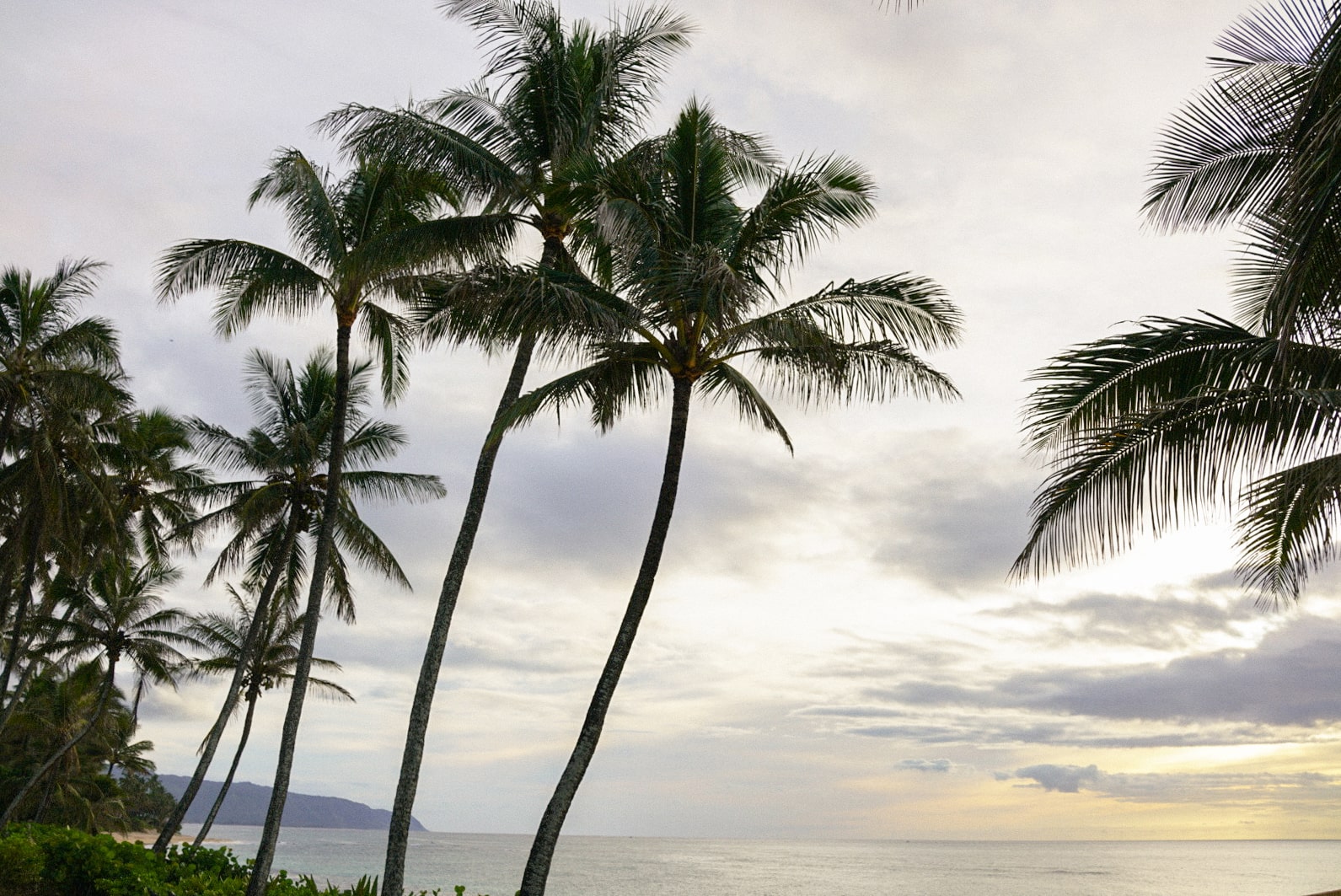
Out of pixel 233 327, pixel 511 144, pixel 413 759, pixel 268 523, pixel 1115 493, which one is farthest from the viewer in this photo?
pixel 268 523

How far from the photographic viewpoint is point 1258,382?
770 cm

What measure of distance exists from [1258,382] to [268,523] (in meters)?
18.9

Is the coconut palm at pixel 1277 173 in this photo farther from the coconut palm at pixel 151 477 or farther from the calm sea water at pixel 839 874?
the calm sea water at pixel 839 874

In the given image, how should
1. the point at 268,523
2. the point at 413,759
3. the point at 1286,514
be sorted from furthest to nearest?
the point at 268,523 < the point at 413,759 < the point at 1286,514

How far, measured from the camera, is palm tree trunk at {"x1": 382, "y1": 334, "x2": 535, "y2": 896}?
10820mm

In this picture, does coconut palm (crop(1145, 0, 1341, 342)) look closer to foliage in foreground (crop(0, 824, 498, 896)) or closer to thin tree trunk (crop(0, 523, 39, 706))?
foliage in foreground (crop(0, 824, 498, 896))

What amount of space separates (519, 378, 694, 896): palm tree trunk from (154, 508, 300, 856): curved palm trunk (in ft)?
36.7

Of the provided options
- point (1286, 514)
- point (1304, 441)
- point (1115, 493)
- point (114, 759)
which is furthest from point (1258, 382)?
point (114, 759)

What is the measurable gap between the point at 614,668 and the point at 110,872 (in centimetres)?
912

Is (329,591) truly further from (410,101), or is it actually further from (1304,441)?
(1304,441)

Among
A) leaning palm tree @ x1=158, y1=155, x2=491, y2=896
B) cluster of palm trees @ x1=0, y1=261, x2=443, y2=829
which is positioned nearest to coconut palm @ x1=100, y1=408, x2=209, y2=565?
cluster of palm trees @ x1=0, y1=261, x2=443, y2=829

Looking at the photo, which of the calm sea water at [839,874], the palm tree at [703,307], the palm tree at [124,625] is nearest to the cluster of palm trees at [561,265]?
the palm tree at [703,307]

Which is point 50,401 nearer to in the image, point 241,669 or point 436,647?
point 241,669

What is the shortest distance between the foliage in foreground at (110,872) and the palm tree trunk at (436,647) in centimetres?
143
